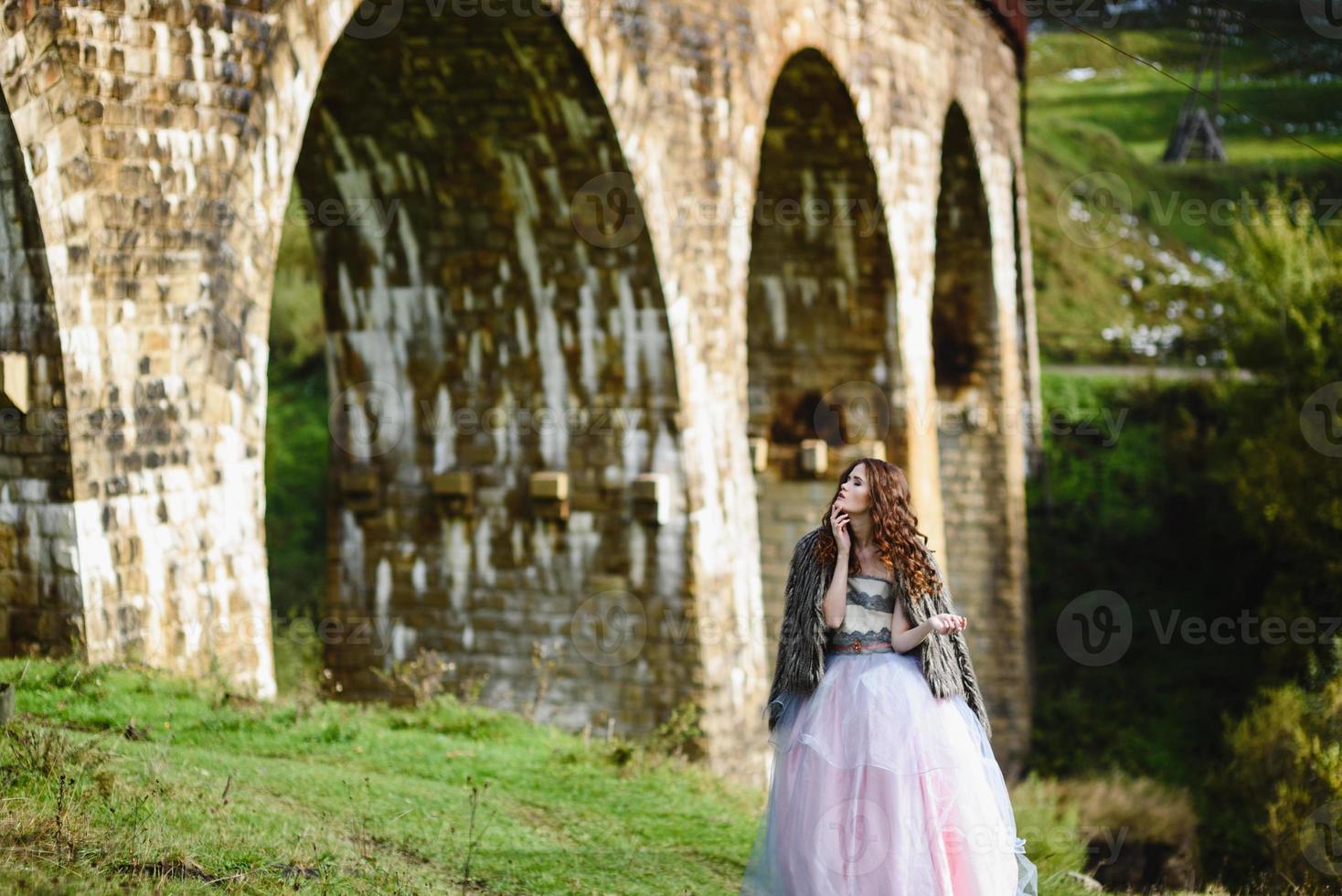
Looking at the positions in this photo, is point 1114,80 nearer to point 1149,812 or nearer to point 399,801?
point 1149,812

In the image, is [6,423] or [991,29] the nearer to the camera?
[6,423]

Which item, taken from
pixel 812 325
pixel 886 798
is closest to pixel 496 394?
pixel 812 325

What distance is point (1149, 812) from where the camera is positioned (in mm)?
13055

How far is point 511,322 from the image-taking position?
378 inches

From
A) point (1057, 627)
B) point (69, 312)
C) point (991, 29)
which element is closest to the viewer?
point (69, 312)

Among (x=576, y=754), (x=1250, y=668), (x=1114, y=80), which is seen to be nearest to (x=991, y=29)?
(x=1250, y=668)

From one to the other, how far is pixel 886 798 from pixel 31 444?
3.42 m

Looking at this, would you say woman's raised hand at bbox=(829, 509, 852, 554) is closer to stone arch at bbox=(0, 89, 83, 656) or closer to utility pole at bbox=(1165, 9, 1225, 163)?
Result: stone arch at bbox=(0, 89, 83, 656)

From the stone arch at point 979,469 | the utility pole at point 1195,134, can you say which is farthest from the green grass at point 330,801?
the utility pole at point 1195,134

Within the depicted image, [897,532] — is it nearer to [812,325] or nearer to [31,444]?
[31,444]

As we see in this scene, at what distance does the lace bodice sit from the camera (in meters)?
4.67

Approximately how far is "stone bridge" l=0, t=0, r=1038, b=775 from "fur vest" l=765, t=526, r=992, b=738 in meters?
2.56

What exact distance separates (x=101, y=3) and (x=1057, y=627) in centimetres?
1521

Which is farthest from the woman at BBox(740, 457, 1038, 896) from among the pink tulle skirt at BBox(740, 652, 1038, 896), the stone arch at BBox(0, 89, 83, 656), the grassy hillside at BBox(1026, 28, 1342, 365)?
the grassy hillside at BBox(1026, 28, 1342, 365)
